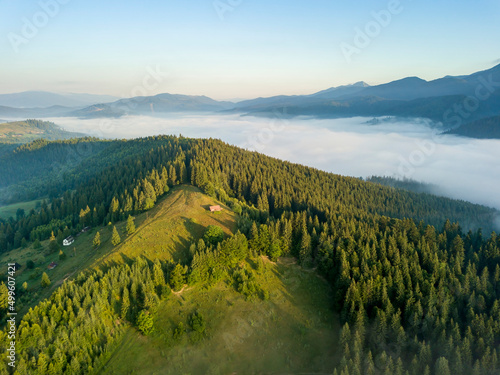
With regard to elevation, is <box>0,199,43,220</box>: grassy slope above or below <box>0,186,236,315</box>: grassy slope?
below

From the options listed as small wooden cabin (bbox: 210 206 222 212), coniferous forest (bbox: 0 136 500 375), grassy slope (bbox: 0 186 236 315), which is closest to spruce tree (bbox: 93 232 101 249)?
grassy slope (bbox: 0 186 236 315)

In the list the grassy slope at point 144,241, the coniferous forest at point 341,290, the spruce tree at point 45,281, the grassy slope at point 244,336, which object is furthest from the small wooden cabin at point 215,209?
the spruce tree at point 45,281

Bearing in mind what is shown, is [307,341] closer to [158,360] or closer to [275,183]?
[158,360]

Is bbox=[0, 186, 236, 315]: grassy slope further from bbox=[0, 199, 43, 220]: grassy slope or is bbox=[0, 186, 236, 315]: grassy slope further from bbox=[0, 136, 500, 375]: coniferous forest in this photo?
bbox=[0, 199, 43, 220]: grassy slope

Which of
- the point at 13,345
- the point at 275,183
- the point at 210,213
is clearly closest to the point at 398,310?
the point at 210,213

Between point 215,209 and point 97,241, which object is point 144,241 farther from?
point 215,209

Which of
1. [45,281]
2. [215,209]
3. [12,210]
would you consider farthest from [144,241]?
[12,210]

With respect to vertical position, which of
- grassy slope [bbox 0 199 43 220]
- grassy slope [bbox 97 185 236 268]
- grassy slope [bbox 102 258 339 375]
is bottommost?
grassy slope [bbox 0 199 43 220]
